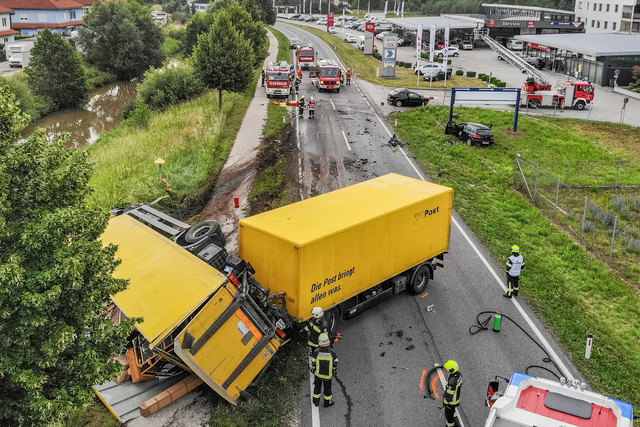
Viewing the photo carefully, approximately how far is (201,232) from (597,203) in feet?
57.3

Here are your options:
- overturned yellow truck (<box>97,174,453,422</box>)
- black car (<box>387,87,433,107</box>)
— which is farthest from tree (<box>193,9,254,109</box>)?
overturned yellow truck (<box>97,174,453,422</box>)

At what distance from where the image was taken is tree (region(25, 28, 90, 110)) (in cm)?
5194

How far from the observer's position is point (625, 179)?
90.5ft

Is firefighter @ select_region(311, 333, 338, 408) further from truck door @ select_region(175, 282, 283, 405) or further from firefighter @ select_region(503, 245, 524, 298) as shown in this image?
firefighter @ select_region(503, 245, 524, 298)

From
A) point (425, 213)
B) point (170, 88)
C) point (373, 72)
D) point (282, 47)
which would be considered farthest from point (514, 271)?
point (282, 47)

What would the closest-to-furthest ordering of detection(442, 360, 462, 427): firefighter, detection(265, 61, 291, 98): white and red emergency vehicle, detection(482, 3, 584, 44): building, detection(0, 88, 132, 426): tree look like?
1. detection(0, 88, 132, 426): tree
2. detection(442, 360, 462, 427): firefighter
3. detection(265, 61, 291, 98): white and red emergency vehicle
4. detection(482, 3, 584, 44): building

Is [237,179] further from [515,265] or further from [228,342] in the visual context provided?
[228,342]

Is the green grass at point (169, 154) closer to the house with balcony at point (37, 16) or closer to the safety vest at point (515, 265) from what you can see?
the safety vest at point (515, 265)

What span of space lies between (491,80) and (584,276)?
38366 mm

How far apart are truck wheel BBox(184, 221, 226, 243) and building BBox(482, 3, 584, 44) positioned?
7295 cm

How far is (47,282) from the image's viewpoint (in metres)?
8.62

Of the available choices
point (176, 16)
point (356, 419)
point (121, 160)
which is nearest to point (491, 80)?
point (121, 160)

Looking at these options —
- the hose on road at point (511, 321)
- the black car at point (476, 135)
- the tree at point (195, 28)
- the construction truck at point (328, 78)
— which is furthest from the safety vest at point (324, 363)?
the tree at point (195, 28)

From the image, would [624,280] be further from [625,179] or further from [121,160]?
[121,160]
